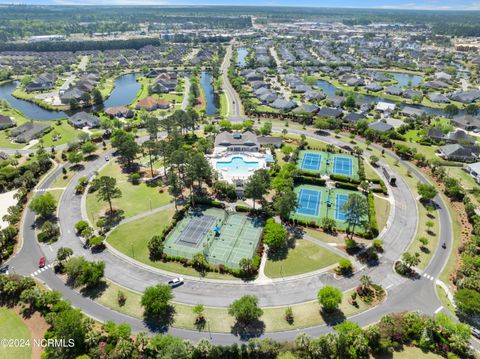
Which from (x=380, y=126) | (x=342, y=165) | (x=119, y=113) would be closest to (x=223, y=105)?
(x=119, y=113)

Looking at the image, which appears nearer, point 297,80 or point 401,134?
point 401,134

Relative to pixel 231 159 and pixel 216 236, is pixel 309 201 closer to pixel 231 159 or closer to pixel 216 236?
pixel 216 236

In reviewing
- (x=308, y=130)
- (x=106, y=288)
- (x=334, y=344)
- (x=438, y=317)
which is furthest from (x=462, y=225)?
(x=106, y=288)

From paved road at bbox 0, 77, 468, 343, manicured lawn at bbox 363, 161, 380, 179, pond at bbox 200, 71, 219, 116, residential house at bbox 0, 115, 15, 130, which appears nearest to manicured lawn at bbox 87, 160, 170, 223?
paved road at bbox 0, 77, 468, 343

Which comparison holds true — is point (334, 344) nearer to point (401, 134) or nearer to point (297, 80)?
point (401, 134)

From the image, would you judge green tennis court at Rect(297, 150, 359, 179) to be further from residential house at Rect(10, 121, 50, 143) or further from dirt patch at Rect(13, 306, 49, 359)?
residential house at Rect(10, 121, 50, 143)

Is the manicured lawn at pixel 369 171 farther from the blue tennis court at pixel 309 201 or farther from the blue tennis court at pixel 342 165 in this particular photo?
the blue tennis court at pixel 309 201

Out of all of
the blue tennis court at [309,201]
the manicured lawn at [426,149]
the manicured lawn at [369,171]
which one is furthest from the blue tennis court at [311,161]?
the manicured lawn at [426,149]
